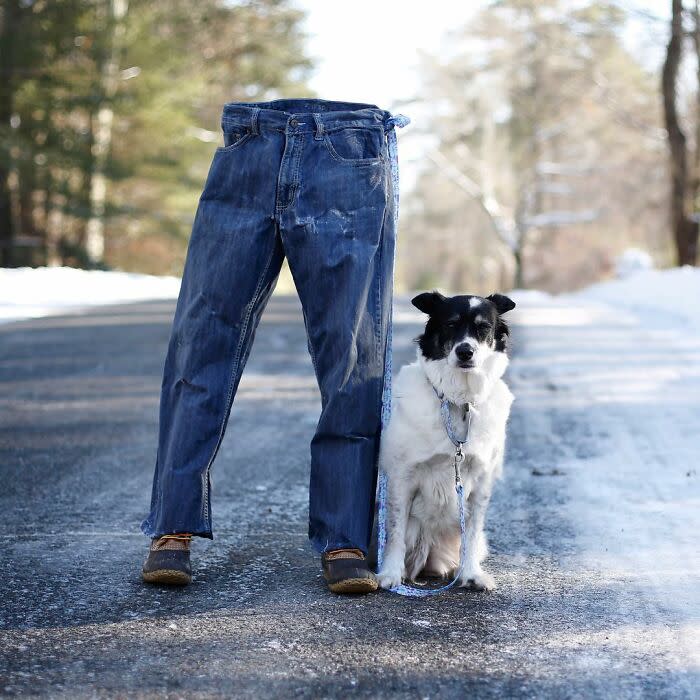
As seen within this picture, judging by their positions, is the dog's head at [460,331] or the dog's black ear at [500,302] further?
the dog's black ear at [500,302]

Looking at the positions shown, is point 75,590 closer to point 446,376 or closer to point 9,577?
point 9,577

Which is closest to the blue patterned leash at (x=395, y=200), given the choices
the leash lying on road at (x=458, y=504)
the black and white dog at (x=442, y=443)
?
the black and white dog at (x=442, y=443)

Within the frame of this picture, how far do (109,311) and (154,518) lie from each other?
34.9 ft

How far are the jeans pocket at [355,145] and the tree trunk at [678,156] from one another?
69.6 ft

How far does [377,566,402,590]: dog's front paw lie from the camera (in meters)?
3.61

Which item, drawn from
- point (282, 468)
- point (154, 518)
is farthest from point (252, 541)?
point (282, 468)

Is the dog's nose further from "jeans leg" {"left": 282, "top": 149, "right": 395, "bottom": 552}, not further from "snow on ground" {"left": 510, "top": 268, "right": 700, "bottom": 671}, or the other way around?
"snow on ground" {"left": 510, "top": 268, "right": 700, "bottom": 671}

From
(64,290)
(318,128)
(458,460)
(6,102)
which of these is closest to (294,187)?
(318,128)

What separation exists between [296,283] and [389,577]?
107 centimetres

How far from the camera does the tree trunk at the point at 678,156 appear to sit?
76.1ft

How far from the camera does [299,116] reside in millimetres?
3619

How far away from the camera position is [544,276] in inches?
1882

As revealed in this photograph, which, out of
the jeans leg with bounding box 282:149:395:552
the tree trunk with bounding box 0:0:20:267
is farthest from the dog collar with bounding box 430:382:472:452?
the tree trunk with bounding box 0:0:20:267

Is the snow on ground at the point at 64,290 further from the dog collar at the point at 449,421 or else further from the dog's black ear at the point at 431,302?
the dog collar at the point at 449,421
